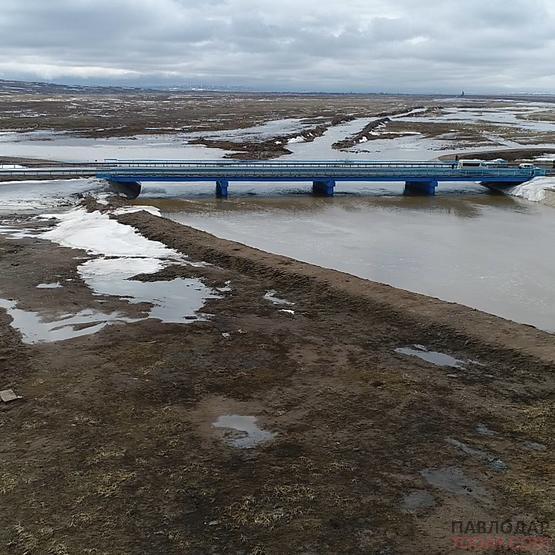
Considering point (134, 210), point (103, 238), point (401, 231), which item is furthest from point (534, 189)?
point (103, 238)

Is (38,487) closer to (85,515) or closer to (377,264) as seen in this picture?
(85,515)

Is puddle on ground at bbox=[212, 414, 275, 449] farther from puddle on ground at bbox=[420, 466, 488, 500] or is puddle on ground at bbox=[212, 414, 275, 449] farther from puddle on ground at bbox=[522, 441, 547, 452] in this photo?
puddle on ground at bbox=[522, 441, 547, 452]

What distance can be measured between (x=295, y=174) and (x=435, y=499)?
→ 29.9 metres

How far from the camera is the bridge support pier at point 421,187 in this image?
38312 millimetres

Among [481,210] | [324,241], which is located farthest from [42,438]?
[481,210]

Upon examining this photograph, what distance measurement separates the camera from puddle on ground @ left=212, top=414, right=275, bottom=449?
32.6 ft

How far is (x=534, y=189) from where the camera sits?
3703cm

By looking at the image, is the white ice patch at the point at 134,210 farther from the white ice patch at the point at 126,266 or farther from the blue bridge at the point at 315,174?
the blue bridge at the point at 315,174

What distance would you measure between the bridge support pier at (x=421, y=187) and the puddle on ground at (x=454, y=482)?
31125 millimetres

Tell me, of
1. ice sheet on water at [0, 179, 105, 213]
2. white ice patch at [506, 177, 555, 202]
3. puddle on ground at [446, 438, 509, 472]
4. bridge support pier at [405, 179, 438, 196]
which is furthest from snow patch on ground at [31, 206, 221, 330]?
white ice patch at [506, 177, 555, 202]

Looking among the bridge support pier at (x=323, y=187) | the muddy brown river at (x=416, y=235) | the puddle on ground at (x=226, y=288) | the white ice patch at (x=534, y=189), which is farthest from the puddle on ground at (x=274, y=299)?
the white ice patch at (x=534, y=189)

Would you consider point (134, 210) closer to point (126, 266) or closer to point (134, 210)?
point (134, 210)

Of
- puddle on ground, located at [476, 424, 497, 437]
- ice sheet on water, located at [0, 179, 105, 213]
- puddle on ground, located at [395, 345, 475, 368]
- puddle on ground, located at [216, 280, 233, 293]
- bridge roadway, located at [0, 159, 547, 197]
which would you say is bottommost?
puddle on ground, located at [395, 345, 475, 368]

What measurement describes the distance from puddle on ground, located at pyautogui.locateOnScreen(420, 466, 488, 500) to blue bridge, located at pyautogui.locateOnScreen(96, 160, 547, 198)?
28584 millimetres
